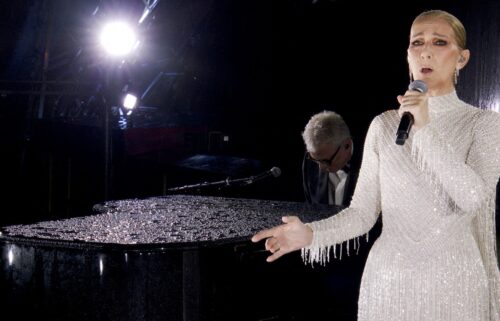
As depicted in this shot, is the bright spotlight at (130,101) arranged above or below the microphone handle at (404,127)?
above

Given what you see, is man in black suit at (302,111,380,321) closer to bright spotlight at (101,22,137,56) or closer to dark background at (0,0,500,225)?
dark background at (0,0,500,225)

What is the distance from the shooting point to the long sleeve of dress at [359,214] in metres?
1.52

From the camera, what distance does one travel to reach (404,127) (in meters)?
1.28

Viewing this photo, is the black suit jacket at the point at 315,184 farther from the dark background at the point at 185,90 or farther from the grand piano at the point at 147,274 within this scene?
the dark background at the point at 185,90

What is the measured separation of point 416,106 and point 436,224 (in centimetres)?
32

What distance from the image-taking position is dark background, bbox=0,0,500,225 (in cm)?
584

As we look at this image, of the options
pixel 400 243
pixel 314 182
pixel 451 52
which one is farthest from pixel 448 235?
pixel 314 182

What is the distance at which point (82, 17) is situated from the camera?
24.4 feet

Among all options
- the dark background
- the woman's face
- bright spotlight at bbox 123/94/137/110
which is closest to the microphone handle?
the woman's face

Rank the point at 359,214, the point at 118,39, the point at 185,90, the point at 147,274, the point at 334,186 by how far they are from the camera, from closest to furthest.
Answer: the point at 359,214, the point at 147,274, the point at 334,186, the point at 118,39, the point at 185,90

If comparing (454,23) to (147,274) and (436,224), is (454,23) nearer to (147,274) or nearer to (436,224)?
(436,224)

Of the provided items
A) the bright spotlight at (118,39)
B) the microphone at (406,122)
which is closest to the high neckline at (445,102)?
the microphone at (406,122)

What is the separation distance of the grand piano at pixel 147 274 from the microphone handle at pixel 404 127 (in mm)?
1306

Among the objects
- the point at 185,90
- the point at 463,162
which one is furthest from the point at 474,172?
the point at 185,90
